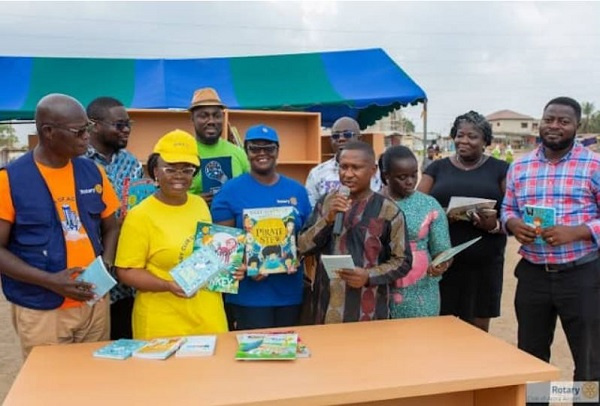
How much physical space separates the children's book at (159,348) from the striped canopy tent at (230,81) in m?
5.54

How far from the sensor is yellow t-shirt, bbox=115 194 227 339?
2623 mm

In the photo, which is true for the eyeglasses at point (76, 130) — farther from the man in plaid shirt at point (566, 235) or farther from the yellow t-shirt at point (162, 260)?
the man in plaid shirt at point (566, 235)

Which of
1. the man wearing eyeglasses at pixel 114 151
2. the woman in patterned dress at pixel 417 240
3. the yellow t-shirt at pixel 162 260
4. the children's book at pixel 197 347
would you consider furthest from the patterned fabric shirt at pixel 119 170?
the woman in patterned dress at pixel 417 240

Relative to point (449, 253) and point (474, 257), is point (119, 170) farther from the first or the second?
point (474, 257)

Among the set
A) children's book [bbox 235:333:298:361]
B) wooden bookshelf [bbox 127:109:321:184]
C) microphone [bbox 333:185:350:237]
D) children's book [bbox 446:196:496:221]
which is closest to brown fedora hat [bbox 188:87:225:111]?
microphone [bbox 333:185:350:237]

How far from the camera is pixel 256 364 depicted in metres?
2.27

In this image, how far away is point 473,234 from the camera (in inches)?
149

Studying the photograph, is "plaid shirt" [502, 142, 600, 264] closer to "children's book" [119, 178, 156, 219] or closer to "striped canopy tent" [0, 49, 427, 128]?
"children's book" [119, 178, 156, 219]

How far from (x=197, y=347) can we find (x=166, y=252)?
489 mm

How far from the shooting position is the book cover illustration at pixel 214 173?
12.4 feet

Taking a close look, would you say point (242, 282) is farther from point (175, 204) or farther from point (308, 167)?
point (308, 167)

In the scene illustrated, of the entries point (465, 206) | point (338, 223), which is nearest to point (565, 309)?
point (465, 206)

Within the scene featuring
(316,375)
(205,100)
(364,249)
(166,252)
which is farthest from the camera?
(205,100)

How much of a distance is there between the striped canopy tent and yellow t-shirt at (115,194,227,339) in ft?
17.0
